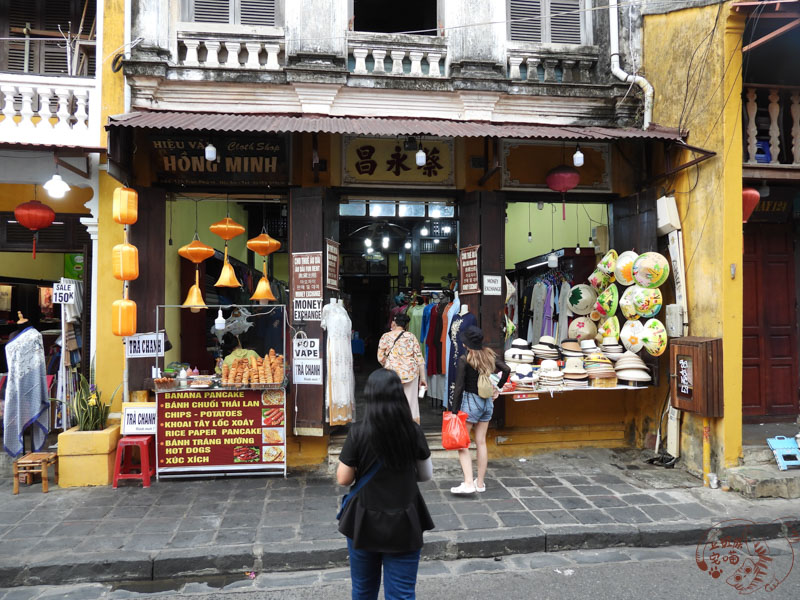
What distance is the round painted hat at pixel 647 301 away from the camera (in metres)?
6.91

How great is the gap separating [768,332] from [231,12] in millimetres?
9531

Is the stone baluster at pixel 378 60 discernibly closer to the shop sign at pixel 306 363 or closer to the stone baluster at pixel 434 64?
the stone baluster at pixel 434 64

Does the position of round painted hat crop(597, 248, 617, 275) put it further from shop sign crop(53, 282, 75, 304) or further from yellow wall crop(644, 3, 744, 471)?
shop sign crop(53, 282, 75, 304)

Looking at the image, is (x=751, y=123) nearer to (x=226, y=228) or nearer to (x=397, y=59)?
(x=397, y=59)

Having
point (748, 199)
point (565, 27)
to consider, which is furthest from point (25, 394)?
point (748, 199)

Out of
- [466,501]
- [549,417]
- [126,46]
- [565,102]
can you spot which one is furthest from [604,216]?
[126,46]

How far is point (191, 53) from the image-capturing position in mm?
7242

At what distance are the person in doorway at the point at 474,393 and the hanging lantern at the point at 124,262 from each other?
13.7 ft

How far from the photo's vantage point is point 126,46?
275 inches

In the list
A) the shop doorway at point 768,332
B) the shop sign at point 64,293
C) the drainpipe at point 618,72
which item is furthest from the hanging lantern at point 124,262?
the shop doorway at point 768,332

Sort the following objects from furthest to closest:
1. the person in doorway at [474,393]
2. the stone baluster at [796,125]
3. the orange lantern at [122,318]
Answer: the stone baluster at [796,125] < the orange lantern at [122,318] < the person in doorway at [474,393]

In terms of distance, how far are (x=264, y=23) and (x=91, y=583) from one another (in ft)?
24.1

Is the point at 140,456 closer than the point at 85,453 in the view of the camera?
No
